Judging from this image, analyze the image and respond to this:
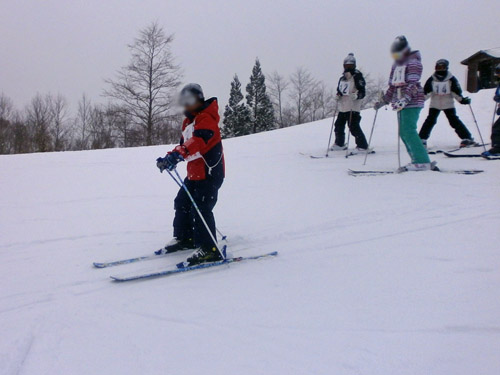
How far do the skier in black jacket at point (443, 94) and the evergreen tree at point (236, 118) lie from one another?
121 feet

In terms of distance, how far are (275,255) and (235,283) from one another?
73 cm

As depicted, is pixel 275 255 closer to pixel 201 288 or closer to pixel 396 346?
pixel 201 288

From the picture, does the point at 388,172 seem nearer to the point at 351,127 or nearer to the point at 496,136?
the point at 351,127

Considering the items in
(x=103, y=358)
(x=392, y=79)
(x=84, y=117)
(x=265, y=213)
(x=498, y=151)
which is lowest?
(x=103, y=358)

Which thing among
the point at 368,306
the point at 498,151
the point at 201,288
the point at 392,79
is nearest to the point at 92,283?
the point at 201,288

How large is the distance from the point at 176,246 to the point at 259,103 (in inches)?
1772

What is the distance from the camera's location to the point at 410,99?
645 cm

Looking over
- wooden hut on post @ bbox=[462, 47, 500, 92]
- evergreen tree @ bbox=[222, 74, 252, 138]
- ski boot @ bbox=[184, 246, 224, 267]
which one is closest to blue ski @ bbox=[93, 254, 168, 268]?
ski boot @ bbox=[184, 246, 224, 267]

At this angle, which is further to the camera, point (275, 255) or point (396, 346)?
point (275, 255)

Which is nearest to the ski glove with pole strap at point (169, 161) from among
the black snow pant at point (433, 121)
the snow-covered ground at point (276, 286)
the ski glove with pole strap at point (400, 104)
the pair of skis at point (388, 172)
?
the snow-covered ground at point (276, 286)

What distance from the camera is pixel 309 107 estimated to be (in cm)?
5431

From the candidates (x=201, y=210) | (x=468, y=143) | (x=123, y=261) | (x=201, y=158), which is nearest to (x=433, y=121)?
(x=468, y=143)

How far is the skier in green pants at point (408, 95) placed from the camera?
6.39 metres

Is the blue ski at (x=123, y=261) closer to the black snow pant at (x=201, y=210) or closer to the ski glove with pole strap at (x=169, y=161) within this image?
the black snow pant at (x=201, y=210)
